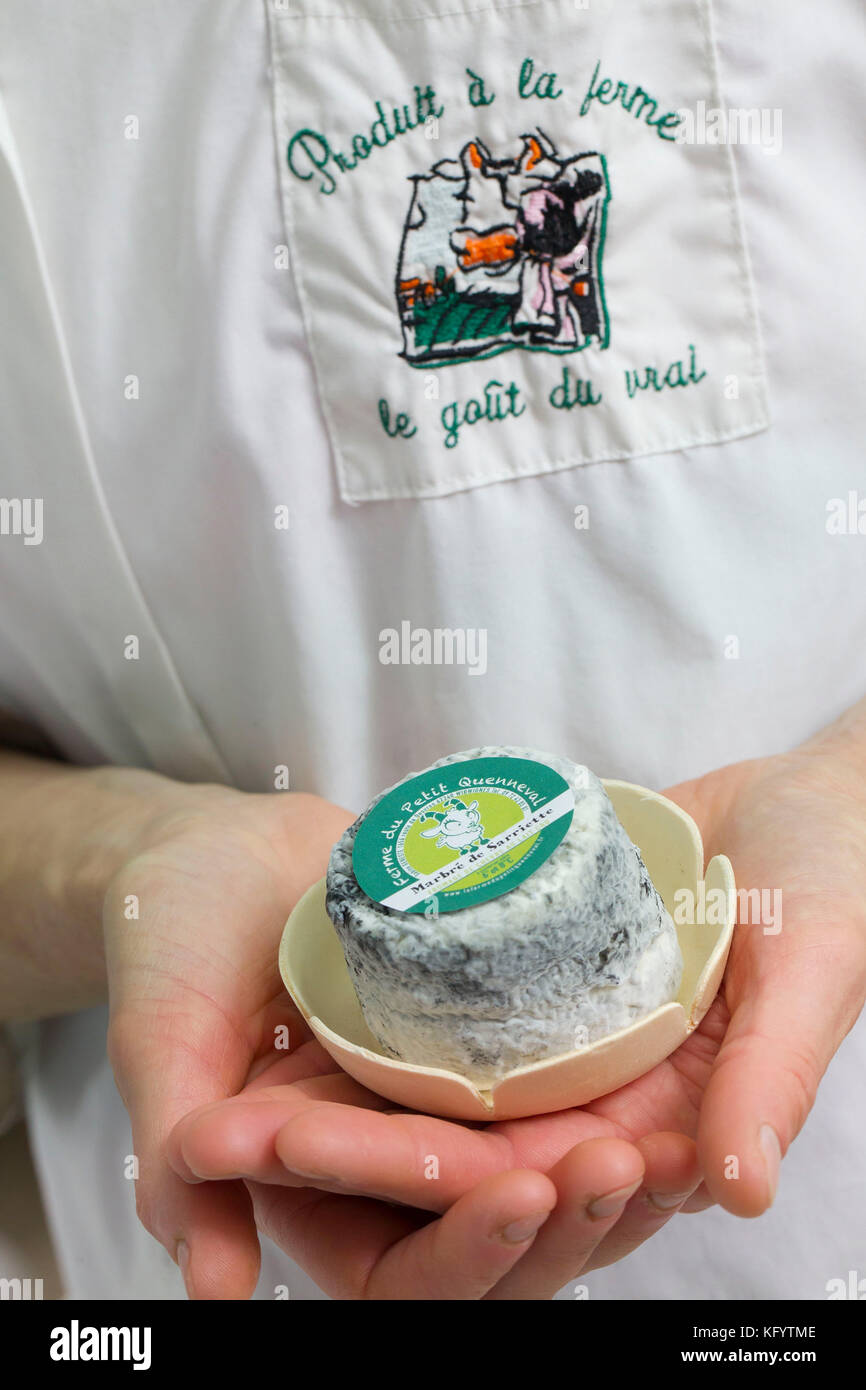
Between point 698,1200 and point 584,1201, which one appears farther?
point 698,1200

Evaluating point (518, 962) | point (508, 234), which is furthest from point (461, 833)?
point (508, 234)

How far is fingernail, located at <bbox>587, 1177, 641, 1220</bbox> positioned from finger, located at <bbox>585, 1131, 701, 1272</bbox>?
24mm

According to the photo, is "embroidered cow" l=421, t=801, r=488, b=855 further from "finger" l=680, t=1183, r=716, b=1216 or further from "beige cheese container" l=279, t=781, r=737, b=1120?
"finger" l=680, t=1183, r=716, b=1216

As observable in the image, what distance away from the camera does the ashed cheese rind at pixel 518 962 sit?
0.74 metres

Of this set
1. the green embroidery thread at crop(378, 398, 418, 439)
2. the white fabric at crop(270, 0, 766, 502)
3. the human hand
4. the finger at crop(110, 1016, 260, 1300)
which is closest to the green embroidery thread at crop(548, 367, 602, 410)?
the white fabric at crop(270, 0, 766, 502)

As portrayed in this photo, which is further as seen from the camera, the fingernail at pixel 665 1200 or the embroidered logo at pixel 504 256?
the embroidered logo at pixel 504 256

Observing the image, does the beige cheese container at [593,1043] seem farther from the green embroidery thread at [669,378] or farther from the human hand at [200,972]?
the green embroidery thread at [669,378]

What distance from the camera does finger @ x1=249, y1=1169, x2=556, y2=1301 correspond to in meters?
0.62

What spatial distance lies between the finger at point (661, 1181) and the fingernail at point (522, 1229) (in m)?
0.08

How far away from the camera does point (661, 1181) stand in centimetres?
66

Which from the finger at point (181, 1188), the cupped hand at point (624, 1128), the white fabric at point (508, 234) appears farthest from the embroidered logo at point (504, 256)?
the finger at point (181, 1188)

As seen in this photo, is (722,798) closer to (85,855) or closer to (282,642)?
(282,642)

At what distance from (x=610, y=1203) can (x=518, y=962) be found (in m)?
0.16

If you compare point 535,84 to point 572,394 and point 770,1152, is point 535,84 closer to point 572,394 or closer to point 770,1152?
point 572,394
